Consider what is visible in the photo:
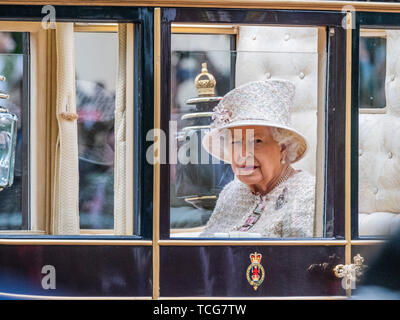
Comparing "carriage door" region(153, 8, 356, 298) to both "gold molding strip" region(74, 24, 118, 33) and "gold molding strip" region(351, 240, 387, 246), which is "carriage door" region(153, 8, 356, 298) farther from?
"gold molding strip" region(74, 24, 118, 33)

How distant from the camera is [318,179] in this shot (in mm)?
3357

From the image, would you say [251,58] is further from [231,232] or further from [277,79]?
[231,232]

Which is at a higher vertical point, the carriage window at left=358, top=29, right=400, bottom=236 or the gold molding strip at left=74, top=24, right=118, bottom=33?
the gold molding strip at left=74, top=24, right=118, bottom=33

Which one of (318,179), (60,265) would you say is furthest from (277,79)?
(60,265)

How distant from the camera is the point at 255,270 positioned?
3.20 meters

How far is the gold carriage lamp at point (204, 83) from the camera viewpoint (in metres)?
3.41

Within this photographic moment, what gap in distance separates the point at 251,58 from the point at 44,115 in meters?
1.03

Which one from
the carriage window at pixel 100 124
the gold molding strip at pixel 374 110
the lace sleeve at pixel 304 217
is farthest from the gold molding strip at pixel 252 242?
the gold molding strip at pixel 374 110

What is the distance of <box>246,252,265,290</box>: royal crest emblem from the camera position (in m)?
3.20

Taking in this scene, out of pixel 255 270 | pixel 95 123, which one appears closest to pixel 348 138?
pixel 255 270

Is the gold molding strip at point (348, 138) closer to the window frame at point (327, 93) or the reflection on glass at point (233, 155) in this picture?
the window frame at point (327, 93)

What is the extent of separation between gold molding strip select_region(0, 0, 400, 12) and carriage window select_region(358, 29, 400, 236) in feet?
0.78

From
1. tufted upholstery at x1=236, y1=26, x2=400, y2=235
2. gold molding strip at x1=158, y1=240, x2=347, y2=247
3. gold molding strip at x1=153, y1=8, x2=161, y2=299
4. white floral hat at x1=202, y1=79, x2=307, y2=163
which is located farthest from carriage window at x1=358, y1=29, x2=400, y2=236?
gold molding strip at x1=153, y1=8, x2=161, y2=299

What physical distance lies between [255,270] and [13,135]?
1.26 m
